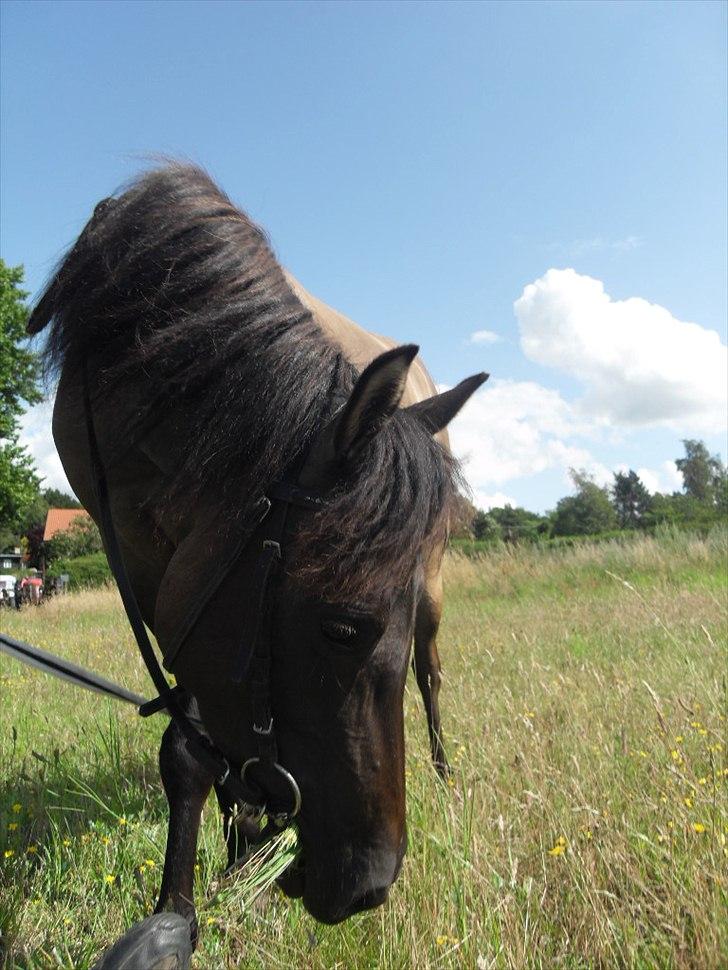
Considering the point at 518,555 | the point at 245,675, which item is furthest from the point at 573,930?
the point at 518,555

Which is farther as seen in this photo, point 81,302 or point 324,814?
point 81,302

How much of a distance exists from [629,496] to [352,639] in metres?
79.2

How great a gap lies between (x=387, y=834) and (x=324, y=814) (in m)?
0.16

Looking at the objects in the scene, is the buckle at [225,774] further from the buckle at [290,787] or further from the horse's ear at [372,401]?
the horse's ear at [372,401]

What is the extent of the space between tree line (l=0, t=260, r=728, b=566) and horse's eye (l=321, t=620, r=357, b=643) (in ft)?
1.56

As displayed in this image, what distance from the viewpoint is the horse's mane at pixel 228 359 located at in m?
1.65

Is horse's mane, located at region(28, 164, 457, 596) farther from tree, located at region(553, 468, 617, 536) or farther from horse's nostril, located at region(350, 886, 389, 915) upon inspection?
tree, located at region(553, 468, 617, 536)

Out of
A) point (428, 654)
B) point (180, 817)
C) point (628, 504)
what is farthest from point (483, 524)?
point (628, 504)

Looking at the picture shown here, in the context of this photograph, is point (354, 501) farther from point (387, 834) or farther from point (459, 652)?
point (459, 652)

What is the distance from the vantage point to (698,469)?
73938mm

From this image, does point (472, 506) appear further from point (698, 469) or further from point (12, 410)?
point (698, 469)

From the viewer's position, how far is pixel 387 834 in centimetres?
167

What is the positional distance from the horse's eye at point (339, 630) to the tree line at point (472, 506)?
0.47 meters

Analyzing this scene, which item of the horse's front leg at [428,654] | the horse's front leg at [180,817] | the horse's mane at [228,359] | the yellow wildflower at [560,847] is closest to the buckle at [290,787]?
the horse's mane at [228,359]
